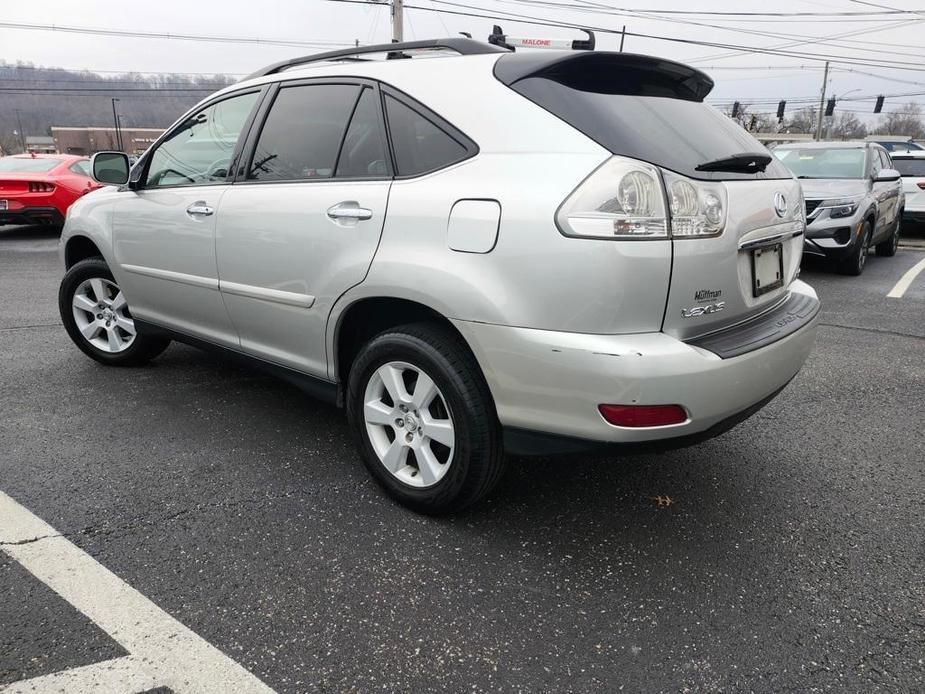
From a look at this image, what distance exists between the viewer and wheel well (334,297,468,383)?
2499mm

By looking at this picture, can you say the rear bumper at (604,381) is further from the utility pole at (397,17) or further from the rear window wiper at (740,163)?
the utility pole at (397,17)

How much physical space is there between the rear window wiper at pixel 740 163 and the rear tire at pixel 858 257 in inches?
239

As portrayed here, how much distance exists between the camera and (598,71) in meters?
2.34

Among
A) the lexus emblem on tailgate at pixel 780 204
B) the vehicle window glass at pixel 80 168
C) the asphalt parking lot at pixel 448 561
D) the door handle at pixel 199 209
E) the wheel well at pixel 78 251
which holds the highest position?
the lexus emblem on tailgate at pixel 780 204

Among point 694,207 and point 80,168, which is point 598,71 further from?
point 80,168

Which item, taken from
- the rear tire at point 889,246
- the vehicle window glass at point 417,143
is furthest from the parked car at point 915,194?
the vehicle window glass at point 417,143

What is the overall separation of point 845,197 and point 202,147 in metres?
7.02

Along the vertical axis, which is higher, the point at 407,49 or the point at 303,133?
the point at 407,49

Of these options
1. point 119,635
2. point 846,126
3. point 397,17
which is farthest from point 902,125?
point 119,635

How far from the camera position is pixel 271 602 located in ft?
6.97

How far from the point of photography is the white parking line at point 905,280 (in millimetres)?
6996

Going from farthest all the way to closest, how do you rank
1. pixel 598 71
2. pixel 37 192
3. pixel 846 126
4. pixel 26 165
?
pixel 846 126, pixel 26 165, pixel 37 192, pixel 598 71

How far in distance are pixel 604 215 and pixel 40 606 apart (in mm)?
2075

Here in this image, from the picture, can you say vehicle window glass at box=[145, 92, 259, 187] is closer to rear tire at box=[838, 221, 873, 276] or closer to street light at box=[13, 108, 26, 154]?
rear tire at box=[838, 221, 873, 276]
